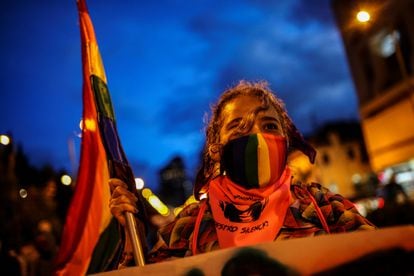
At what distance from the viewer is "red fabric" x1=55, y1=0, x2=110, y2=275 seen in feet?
11.2

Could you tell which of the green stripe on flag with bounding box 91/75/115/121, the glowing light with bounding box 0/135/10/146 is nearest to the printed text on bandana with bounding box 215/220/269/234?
the green stripe on flag with bounding box 91/75/115/121

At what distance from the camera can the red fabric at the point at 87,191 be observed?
3406mm

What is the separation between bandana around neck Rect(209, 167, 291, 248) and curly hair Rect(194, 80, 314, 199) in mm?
Answer: 375

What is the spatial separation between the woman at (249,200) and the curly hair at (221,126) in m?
0.01

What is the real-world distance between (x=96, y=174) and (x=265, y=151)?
167 cm

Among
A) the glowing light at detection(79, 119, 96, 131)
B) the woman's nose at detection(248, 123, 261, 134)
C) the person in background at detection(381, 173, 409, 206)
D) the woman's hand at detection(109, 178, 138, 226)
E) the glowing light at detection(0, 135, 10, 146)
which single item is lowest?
the person in background at detection(381, 173, 409, 206)

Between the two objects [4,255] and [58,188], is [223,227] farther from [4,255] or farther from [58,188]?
[58,188]

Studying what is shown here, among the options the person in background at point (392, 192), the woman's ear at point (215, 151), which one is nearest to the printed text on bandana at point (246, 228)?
the woman's ear at point (215, 151)

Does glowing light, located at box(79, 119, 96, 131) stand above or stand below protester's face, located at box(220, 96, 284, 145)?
above

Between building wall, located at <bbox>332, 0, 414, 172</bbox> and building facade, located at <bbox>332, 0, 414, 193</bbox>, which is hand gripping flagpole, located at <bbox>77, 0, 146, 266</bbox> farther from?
building wall, located at <bbox>332, 0, 414, 172</bbox>

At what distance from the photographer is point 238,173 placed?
2.43 m

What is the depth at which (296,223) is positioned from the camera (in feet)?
7.64

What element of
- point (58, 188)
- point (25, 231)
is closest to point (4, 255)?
point (25, 231)

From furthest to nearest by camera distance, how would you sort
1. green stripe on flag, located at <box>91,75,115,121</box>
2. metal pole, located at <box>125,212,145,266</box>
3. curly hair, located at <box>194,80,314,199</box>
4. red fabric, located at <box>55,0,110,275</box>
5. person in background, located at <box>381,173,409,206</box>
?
person in background, located at <box>381,173,409,206</box> → red fabric, located at <box>55,0,110,275</box> → green stripe on flag, located at <box>91,75,115,121</box> → curly hair, located at <box>194,80,314,199</box> → metal pole, located at <box>125,212,145,266</box>
